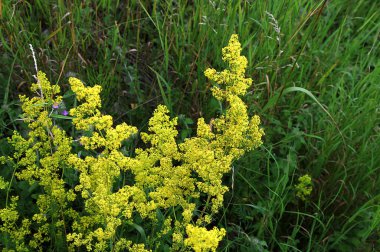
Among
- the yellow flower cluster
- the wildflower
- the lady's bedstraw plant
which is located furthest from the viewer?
the wildflower

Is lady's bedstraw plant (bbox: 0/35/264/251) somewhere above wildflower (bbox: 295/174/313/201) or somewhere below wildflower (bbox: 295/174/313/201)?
above

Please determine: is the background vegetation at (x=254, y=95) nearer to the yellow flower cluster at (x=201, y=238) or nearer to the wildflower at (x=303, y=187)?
the wildflower at (x=303, y=187)

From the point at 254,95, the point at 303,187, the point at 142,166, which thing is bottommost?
the point at 303,187

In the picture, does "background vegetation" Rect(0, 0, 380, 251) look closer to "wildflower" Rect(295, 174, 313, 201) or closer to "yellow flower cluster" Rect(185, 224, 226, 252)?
"wildflower" Rect(295, 174, 313, 201)

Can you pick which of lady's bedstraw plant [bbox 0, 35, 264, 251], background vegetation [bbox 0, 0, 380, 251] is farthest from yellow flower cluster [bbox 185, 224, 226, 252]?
background vegetation [bbox 0, 0, 380, 251]

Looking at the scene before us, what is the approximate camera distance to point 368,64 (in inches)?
137

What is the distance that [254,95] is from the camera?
Result: 2.85 meters

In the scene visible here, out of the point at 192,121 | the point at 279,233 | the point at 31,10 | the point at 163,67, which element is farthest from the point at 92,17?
the point at 279,233

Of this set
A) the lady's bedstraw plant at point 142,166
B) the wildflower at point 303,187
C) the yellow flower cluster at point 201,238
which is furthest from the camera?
the wildflower at point 303,187

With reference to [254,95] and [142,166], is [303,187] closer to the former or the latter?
[254,95]

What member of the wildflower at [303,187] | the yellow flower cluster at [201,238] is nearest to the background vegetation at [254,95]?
the wildflower at [303,187]

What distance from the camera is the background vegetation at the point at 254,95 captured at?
106 inches

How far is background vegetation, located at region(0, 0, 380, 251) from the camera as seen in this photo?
2701 mm

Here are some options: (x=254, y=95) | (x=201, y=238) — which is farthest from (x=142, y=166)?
(x=254, y=95)
